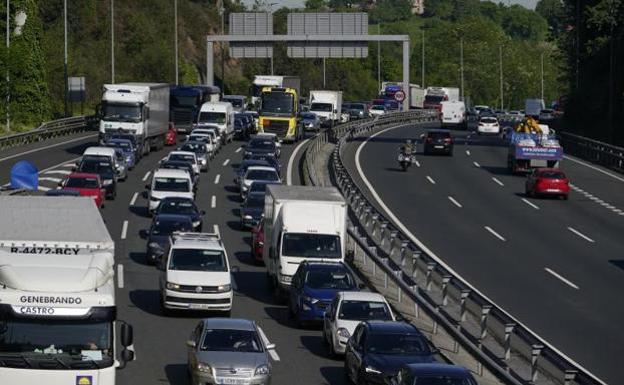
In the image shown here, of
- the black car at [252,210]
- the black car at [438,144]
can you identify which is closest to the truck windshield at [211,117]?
the black car at [438,144]

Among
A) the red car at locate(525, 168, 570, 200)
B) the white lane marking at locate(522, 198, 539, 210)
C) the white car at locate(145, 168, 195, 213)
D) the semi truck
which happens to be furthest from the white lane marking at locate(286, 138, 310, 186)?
the semi truck

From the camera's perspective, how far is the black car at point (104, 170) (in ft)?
189

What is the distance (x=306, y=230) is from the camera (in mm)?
38906

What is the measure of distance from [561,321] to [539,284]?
595cm

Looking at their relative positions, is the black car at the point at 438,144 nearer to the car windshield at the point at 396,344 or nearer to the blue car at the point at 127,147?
the blue car at the point at 127,147

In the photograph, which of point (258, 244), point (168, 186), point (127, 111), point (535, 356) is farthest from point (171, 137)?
point (535, 356)

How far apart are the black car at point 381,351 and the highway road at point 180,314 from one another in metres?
1.20

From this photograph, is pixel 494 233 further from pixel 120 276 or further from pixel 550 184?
pixel 120 276

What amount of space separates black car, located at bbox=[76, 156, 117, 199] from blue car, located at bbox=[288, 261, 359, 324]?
Answer: 2322cm

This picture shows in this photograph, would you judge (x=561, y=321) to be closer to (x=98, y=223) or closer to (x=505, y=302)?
(x=505, y=302)

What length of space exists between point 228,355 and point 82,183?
28552mm

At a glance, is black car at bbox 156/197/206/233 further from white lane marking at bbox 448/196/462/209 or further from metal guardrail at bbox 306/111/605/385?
white lane marking at bbox 448/196/462/209

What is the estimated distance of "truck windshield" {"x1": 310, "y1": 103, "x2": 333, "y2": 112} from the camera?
106 meters

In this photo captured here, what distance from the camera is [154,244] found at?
42812 millimetres
